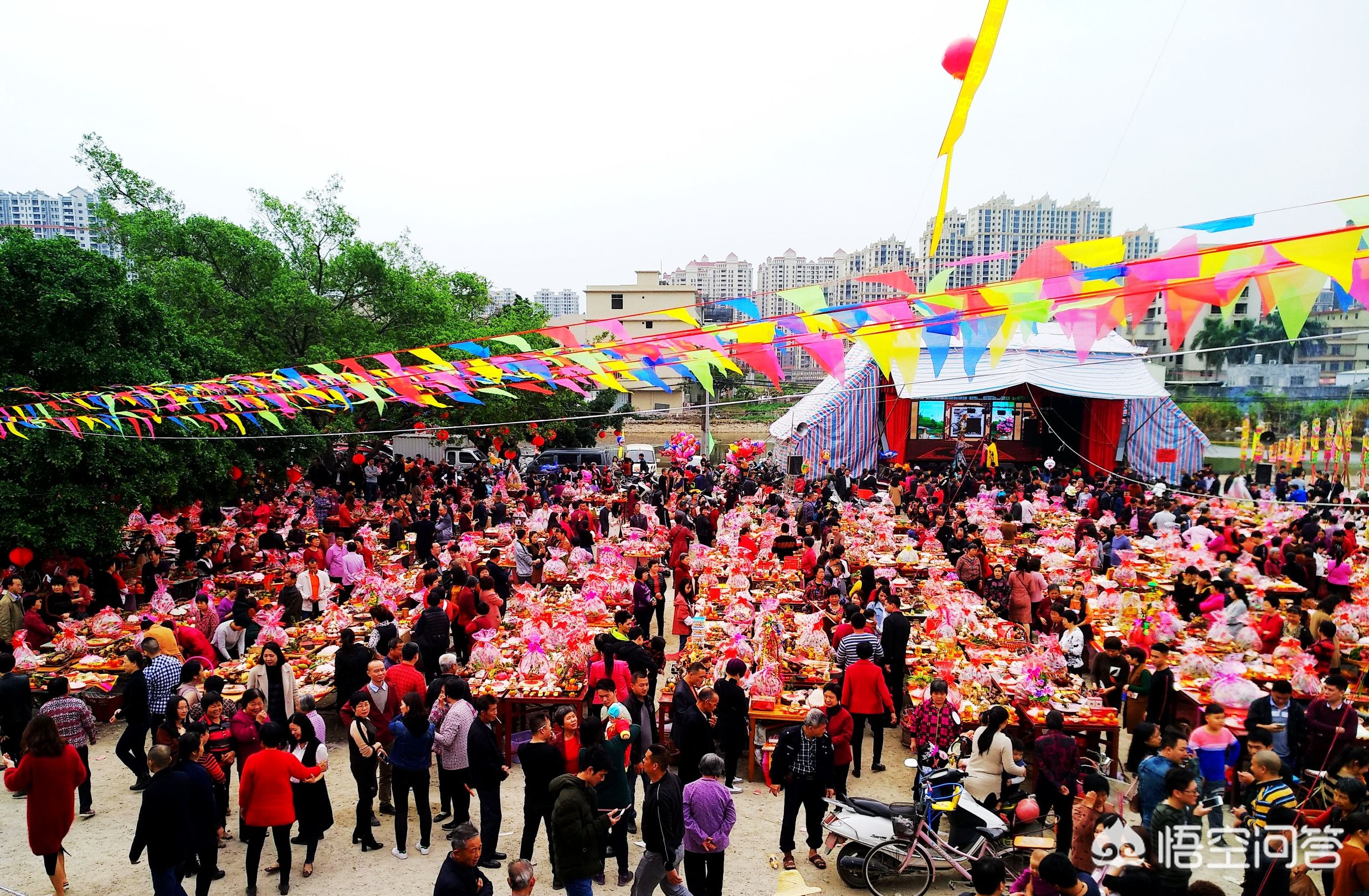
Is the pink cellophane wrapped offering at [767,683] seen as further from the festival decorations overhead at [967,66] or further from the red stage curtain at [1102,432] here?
the red stage curtain at [1102,432]

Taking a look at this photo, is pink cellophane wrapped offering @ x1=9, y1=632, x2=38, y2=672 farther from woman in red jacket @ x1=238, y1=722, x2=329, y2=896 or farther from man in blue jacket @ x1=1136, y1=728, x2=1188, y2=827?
man in blue jacket @ x1=1136, y1=728, x2=1188, y2=827

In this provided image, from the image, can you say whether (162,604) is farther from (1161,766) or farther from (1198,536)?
(1198,536)

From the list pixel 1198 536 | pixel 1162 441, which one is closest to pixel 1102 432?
pixel 1162 441

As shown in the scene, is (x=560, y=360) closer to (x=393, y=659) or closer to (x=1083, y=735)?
(x=393, y=659)

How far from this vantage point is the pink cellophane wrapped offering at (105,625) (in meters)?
9.28

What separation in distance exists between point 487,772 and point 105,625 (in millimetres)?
6294

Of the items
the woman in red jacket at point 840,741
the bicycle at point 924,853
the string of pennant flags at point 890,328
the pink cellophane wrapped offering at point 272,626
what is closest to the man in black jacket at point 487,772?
the woman in red jacket at point 840,741

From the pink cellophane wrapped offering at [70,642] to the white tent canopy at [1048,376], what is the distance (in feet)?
58.8

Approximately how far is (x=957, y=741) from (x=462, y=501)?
47.6 feet

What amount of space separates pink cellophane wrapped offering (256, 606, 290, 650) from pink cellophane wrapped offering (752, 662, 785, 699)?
5056 mm

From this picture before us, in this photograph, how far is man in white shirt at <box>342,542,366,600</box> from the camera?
11758 mm

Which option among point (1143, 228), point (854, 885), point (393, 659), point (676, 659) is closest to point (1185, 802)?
point (854, 885)

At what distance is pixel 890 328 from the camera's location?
6.39 m

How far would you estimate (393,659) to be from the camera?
764 centimetres
